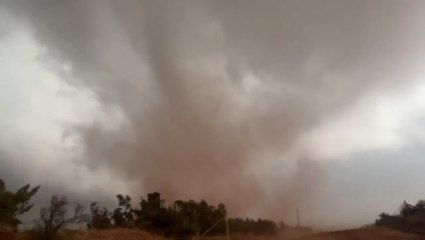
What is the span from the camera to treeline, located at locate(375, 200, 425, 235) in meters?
63.0

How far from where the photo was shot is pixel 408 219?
67312 mm

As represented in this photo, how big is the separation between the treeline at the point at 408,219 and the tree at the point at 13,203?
47133 mm

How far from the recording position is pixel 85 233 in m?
55.0

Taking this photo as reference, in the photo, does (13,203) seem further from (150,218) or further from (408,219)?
(408,219)

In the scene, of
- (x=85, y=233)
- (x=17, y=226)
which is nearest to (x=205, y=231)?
(x=85, y=233)

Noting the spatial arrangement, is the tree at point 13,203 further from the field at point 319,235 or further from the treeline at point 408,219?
the treeline at point 408,219

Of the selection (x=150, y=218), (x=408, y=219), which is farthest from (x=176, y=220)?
(x=408, y=219)

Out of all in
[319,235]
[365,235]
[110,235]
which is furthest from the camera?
[319,235]

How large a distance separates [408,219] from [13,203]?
5101 cm

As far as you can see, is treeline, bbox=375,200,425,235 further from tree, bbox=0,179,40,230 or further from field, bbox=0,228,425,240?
tree, bbox=0,179,40,230

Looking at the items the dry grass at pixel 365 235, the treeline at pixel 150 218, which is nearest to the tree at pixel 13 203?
the treeline at pixel 150 218

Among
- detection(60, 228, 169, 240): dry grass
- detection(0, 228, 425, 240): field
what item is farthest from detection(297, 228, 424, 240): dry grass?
detection(60, 228, 169, 240): dry grass

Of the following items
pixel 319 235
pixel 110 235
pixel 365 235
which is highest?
pixel 110 235

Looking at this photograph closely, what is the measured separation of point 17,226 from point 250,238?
98.3 ft
